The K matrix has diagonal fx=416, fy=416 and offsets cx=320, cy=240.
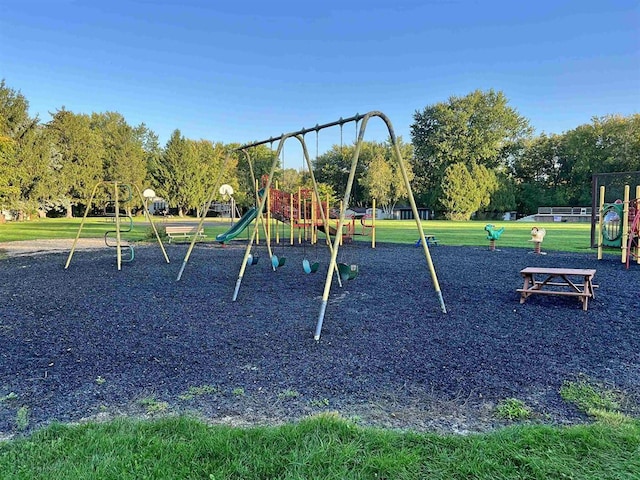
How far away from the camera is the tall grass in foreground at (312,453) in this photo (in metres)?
2.06

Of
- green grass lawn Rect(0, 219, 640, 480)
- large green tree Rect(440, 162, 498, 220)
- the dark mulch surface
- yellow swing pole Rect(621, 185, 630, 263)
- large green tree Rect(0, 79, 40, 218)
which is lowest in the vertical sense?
the dark mulch surface

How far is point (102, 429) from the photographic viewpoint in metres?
2.52

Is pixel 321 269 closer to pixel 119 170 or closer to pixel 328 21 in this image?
pixel 328 21

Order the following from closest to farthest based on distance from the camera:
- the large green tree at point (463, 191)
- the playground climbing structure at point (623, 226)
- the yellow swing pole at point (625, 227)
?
the playground climbing structure at point (623, 226)
the yellow swing pole at point (625, 227)
the large green tree at point (463, 191)

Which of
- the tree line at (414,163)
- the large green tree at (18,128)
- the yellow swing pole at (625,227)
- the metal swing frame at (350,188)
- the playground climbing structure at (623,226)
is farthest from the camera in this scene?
the tree line at (414,163)

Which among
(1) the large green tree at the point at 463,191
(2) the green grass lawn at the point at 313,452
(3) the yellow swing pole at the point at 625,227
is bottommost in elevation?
(2) the green grass lawn at the point at 313,452

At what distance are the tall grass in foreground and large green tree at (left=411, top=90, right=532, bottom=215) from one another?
5291 cm

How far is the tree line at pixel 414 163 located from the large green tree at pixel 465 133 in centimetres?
13

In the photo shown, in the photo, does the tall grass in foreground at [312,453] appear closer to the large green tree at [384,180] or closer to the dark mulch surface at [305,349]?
the dark mulch surface at [305,349]

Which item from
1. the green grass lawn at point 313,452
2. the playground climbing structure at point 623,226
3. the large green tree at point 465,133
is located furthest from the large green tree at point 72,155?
the green grass lawn at point 313,452

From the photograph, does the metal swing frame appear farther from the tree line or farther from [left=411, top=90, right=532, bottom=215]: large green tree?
[left=411, top=90, right=532, bottom=215]: large green tree

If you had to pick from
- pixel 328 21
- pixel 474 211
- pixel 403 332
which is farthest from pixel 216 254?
pixel 474 211

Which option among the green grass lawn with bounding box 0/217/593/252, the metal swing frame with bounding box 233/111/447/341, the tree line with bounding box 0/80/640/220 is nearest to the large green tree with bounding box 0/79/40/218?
the tree line with bounding box 0/80/640/220

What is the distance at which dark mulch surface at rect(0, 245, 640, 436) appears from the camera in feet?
9.69
